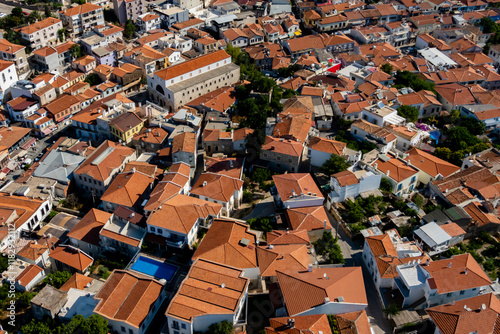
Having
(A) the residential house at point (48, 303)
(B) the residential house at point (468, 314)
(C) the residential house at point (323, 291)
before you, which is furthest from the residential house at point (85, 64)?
(B) the residential house at point (468, 314)

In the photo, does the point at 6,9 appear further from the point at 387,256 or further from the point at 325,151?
the point at 387,256

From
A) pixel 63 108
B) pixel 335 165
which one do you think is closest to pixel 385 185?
pixel 335 165

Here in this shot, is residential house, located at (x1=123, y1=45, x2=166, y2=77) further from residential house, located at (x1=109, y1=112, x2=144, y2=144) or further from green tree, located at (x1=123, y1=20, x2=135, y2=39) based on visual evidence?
residential house, located at (x1=109, y1=112, x2=144, y2=144)

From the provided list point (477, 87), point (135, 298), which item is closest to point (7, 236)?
point (135, 298)

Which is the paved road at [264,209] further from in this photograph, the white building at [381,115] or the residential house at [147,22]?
the residential house at [147,22]

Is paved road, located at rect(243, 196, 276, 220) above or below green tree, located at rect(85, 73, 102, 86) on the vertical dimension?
above

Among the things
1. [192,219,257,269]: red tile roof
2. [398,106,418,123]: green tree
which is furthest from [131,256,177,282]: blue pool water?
[398,106,418,123]: green tree
